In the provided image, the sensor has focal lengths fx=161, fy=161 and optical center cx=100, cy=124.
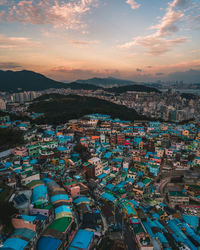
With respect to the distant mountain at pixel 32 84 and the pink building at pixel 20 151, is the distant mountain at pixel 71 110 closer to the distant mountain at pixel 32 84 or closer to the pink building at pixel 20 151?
the pink building at pixel 20 151

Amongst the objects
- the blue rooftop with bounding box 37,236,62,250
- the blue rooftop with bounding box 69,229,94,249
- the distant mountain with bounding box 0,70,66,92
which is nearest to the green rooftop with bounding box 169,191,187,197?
the blue rooftop with bounding box 69,229,94,249

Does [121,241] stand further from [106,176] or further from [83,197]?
[106,176]

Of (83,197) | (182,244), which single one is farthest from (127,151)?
(182,244)

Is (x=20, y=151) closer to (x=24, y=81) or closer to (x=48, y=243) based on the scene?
(x=48, y=243)

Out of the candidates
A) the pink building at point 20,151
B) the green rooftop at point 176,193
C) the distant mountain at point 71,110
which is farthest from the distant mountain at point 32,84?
the green rooftop at point 176,193

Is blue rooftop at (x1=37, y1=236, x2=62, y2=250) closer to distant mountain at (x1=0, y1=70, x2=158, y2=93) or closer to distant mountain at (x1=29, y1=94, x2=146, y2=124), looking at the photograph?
distant mountain at (x1=29, y1=94, x2=146, y2=124)

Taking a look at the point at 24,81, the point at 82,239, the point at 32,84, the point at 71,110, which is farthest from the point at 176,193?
the point at 24,81
